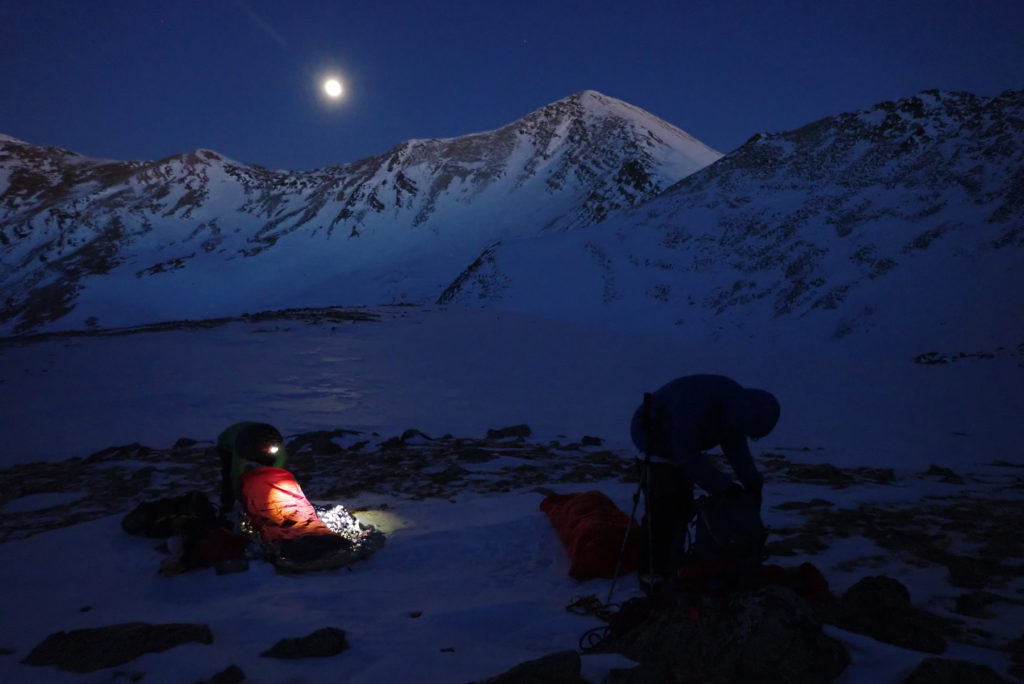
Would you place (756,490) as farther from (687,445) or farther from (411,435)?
(411,435)

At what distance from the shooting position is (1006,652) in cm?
327

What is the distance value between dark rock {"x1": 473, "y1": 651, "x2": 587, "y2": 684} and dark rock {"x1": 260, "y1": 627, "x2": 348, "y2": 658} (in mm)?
1156

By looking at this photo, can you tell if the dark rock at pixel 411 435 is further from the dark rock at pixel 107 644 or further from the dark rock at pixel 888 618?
the dark rock at pixel 888 618

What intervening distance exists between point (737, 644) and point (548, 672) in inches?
39.8

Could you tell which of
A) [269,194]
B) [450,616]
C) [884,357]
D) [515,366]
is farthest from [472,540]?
[269,194]

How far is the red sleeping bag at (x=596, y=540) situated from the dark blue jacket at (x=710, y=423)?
3.64 ft

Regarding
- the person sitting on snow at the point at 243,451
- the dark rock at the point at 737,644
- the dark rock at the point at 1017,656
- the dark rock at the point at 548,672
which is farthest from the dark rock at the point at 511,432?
the dark rock at the point at 1017,656

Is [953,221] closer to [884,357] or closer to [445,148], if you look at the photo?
[884,357]

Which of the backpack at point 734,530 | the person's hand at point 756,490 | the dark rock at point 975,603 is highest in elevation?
the person's hand at point 756,490

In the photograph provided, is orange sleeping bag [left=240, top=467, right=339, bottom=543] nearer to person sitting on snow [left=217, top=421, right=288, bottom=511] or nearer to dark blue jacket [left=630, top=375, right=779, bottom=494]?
person sitting on snow [left=217, top=421, right=288, bottom=511]

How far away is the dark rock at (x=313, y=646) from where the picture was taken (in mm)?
3668

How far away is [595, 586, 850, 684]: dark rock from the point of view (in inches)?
117

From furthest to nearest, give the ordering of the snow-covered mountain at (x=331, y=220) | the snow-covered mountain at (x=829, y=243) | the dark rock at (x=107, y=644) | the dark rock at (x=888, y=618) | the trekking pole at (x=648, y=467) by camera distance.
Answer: the snow-covered mountain at (x=331, y=220)
the snow-covered mountain at (x=829, y=243)
the trekking pole at (x=648, y=467)
the dark rock at (x=107, y=644)
the dark rock at (x=888, y=618)

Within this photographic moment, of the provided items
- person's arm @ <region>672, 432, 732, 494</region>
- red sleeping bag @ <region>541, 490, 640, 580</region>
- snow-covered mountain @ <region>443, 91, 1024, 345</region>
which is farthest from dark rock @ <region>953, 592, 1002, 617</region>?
snow-covered mountain @ <region>443, 91, 1024, 345</region>
